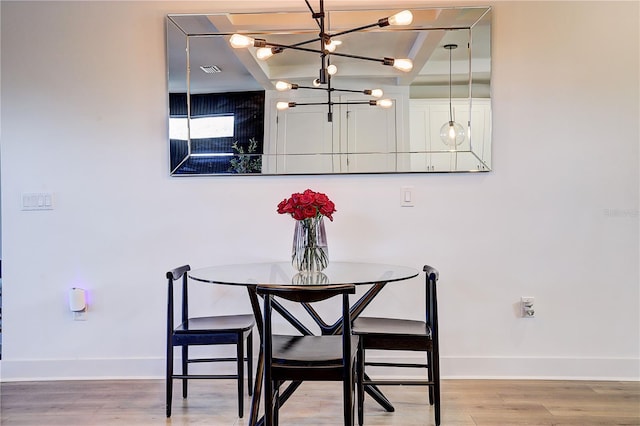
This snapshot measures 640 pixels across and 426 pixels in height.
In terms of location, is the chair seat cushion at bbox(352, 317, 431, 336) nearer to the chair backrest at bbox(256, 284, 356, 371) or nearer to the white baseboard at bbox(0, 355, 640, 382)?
the chair backrest at bbox(256, 284, 356, 371)

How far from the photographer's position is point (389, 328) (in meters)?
2.24

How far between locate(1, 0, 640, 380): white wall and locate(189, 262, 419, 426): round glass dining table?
46 centimetres

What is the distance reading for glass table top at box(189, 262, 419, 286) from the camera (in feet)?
6.64

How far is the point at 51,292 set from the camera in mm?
2875

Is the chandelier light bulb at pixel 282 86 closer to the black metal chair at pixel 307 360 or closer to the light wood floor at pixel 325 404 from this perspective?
the black metal chair at pixel 307 360

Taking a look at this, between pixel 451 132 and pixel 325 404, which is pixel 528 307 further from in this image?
pixel 325 404

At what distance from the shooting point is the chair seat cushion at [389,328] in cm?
217

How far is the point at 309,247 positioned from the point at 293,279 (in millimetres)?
299

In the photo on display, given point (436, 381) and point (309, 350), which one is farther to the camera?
point (436, 381)

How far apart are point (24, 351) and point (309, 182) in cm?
201

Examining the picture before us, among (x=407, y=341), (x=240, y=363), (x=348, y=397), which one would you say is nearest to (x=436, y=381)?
(x=407, y=341)

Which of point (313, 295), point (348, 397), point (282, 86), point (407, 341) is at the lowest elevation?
point (348, 397)

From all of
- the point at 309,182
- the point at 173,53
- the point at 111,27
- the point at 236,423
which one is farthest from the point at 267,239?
the point at 111,27

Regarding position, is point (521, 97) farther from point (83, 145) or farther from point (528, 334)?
point (83, 145)
